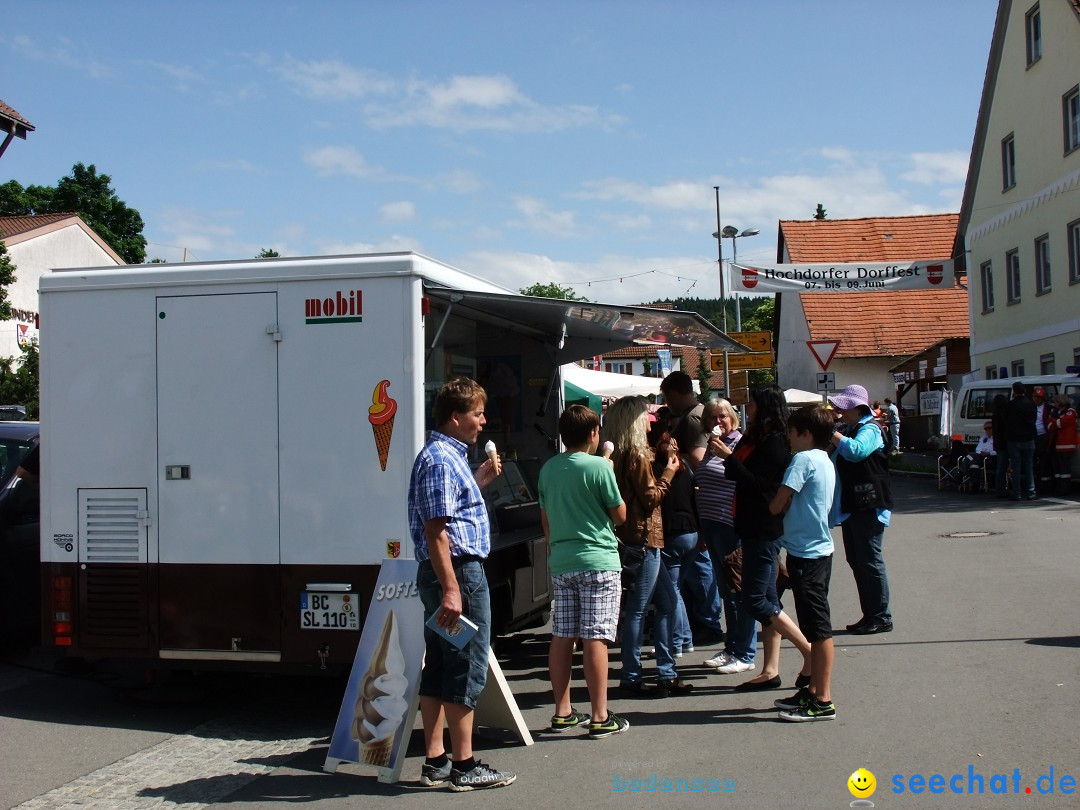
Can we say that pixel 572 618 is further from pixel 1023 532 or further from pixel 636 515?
pixel 1023 532

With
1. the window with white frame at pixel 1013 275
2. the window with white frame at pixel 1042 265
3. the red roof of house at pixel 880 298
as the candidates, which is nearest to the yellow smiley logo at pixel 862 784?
the window with white frame at pixel 1042 265

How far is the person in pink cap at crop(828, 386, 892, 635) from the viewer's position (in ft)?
25.6

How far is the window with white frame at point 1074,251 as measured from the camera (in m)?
24.3

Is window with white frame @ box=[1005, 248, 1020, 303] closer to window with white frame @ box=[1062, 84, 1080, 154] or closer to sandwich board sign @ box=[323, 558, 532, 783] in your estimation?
window with white frame @ box=[1062, 84, 1080, 154]

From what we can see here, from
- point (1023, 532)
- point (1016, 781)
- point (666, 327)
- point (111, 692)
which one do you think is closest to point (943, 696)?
point (1016, 781)

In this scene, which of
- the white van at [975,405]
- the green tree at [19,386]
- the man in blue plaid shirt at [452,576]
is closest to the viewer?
the man in blue plaid shirt at [452,576]

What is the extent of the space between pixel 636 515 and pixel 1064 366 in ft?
72.1

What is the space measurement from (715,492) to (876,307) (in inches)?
1567

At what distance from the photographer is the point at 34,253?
3881 centimetres

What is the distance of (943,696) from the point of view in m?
6.20

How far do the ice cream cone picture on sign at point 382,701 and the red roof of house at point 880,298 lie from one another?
128 ft

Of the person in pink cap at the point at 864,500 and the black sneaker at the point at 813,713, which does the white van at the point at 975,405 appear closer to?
the person in pink cap at the point at 864,500

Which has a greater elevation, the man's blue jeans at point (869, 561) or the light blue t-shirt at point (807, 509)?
the light blue t-shirt at point (807, 509)

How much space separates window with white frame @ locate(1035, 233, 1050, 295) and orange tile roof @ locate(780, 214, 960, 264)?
18.0m
